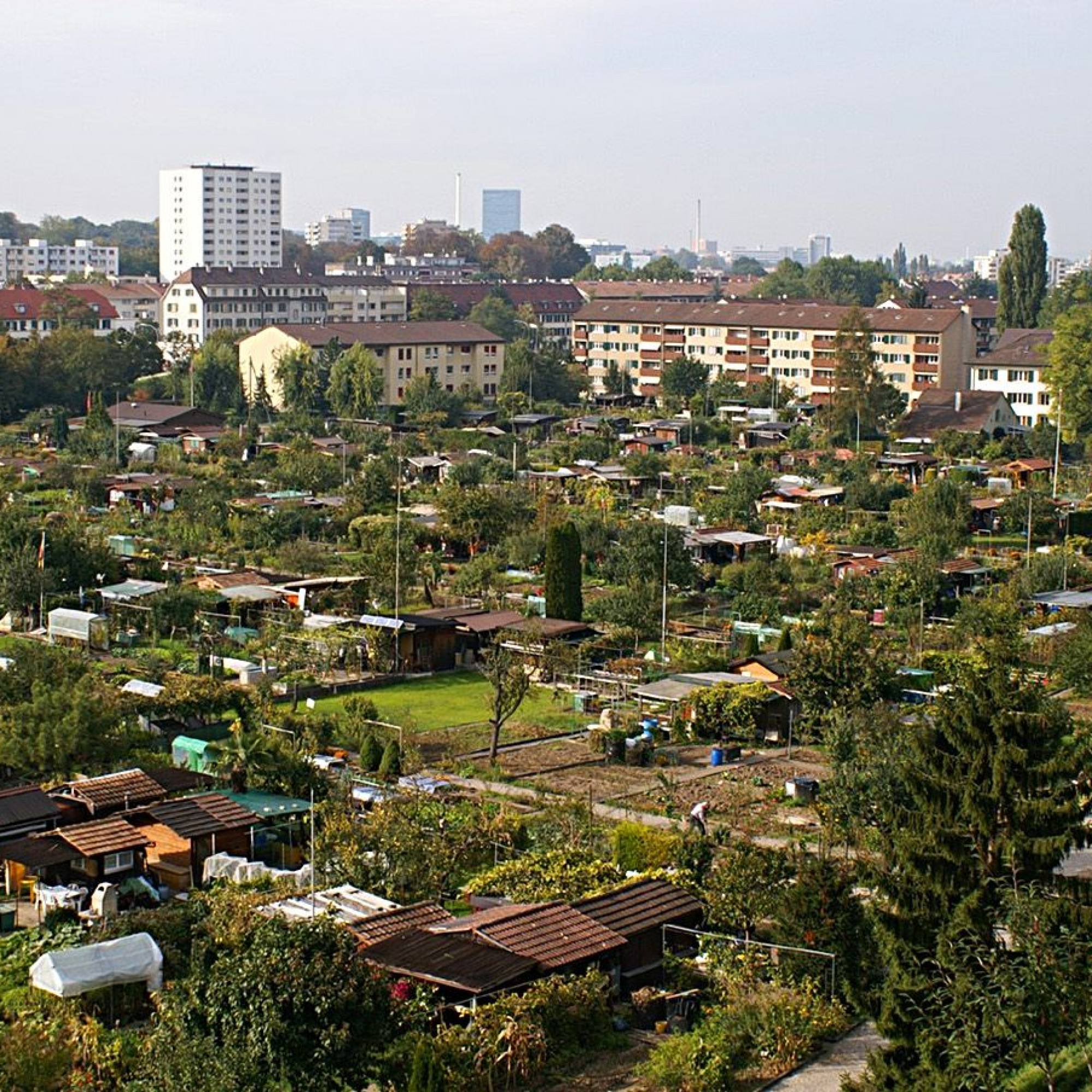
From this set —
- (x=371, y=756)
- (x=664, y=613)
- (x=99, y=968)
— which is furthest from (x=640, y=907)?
(x=664, y=613)

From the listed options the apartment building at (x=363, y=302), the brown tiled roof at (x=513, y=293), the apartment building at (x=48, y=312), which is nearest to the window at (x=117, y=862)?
the apartment building at (x=48, y=312)

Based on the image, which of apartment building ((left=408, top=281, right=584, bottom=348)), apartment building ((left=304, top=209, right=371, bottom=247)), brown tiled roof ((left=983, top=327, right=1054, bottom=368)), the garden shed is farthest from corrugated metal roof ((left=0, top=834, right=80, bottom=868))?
apartment building ((left=304, top=209, right=371, bottom=247))

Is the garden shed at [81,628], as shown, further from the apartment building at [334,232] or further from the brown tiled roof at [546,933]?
the apartment building at [334,232]

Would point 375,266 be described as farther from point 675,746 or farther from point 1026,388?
point 675,746

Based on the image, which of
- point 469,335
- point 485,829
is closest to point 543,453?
point 469,335

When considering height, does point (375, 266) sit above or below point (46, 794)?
above

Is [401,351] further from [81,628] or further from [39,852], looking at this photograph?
[39,852]
